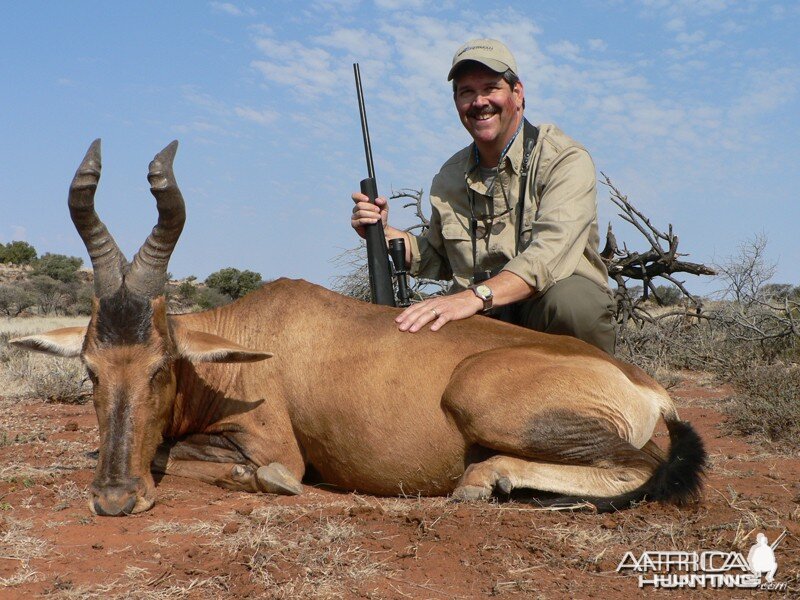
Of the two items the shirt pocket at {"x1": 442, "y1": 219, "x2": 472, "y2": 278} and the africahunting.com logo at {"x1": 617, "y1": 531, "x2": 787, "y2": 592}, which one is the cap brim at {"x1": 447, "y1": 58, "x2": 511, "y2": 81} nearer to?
the shirt pocket at {"x1": 442, "y1": 219, "x2": 472, "y2": 278}

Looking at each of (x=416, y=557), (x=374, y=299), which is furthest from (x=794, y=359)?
(x=416, y=557)

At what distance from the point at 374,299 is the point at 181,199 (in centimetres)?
214

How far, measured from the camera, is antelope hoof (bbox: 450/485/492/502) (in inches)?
176

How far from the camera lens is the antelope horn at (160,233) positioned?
16.2ft

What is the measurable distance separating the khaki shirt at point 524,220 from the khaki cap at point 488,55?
1.99ft

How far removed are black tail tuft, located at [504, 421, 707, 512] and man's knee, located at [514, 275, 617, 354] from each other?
1.72 metres

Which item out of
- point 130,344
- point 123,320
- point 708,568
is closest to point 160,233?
point 123,320

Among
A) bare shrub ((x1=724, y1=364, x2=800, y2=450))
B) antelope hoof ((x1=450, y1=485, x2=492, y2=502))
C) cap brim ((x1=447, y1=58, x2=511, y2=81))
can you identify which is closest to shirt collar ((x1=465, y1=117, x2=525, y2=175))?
cap brim ((x1=447, y1=58, x2=511, y2=81))

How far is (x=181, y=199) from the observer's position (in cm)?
507

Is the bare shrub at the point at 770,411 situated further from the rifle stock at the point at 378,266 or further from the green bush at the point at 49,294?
the green bush at the point at 49,294

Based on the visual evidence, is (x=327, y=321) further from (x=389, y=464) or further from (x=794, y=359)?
(x=794, y=359)

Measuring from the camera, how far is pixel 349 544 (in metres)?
3.74

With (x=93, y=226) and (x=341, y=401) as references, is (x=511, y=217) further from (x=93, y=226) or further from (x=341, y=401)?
(x=93, y=226)

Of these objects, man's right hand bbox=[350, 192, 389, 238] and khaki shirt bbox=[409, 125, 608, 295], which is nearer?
khaki shirt bbox=[409, 125, 608, 295]
